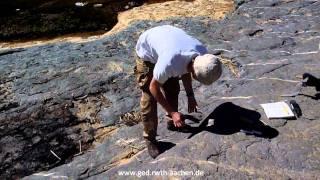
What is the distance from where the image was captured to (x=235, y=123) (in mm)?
3895

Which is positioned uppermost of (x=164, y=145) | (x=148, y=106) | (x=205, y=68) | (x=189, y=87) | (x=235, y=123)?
(x=205, y=68)

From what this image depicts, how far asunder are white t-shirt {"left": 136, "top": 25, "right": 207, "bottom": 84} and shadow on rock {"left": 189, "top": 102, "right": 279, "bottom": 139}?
2.60 feet

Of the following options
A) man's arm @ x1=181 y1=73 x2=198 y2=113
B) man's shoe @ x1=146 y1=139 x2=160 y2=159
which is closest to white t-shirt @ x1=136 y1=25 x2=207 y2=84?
man's arm @ x1=181 y1=73 x2=198 y2=113

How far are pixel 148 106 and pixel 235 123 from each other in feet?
2.62

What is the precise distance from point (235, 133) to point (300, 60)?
75.2 inches

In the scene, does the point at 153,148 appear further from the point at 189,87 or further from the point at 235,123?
the point at 235,123

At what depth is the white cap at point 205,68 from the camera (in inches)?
124

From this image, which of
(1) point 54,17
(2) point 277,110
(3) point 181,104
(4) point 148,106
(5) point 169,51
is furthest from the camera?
(1) point 54,17

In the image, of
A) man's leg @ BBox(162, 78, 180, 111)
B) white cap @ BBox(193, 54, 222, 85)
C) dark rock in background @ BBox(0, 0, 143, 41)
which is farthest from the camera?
dark rock in background @ BBox(0, 0, 143, 41)

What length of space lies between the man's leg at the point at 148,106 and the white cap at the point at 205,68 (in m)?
0.61

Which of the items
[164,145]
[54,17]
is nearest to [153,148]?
[164,145]

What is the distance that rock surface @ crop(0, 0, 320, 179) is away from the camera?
357 centimetres

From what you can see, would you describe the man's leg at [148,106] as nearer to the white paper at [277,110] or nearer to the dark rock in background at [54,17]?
the white paper at [277,110]

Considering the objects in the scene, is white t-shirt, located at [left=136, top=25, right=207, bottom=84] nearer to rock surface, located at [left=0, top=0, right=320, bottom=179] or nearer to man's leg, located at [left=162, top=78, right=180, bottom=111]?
man's leg, located at [left=162, top=78, right=180, bottom=111]
